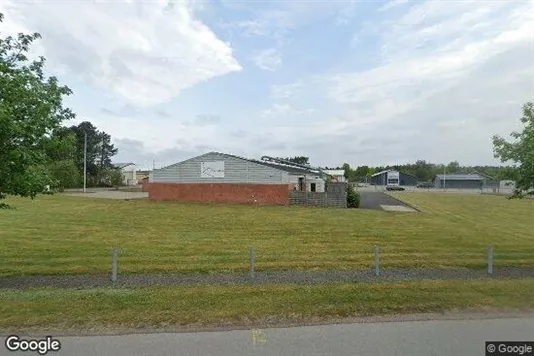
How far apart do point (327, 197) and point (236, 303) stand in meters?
27.0

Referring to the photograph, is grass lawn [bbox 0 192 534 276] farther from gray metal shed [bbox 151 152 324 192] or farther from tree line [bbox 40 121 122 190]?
tree line [bbox 40 121 122 190]

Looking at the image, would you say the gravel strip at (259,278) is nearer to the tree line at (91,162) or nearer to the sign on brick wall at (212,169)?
the sign on brick wall at (212,169)

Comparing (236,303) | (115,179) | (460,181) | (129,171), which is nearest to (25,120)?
(236,303)

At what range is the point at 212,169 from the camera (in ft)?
120

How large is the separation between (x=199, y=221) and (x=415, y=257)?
42.1 feet

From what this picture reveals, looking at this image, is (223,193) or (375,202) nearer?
(223,193)

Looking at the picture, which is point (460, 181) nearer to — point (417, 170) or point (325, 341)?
point (417, 170)

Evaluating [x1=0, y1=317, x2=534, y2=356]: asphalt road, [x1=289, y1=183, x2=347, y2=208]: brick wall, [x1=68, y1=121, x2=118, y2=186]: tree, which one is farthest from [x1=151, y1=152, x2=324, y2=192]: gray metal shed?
[x1=68, y1=121, x2=118, y2=186]: tree

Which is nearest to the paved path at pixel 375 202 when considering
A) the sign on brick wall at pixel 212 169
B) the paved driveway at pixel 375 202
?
the paved driveway at pixel 375 202

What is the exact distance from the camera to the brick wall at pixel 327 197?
3259 centimetres

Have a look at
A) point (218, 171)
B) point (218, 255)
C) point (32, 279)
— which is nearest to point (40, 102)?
point (32, 279)

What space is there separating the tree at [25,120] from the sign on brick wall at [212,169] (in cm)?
2766

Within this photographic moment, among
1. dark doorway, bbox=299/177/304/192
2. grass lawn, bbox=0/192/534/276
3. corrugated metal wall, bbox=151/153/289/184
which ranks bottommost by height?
grass lawn, bbox=0/192/534/276

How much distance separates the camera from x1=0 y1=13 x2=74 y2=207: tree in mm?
7172
